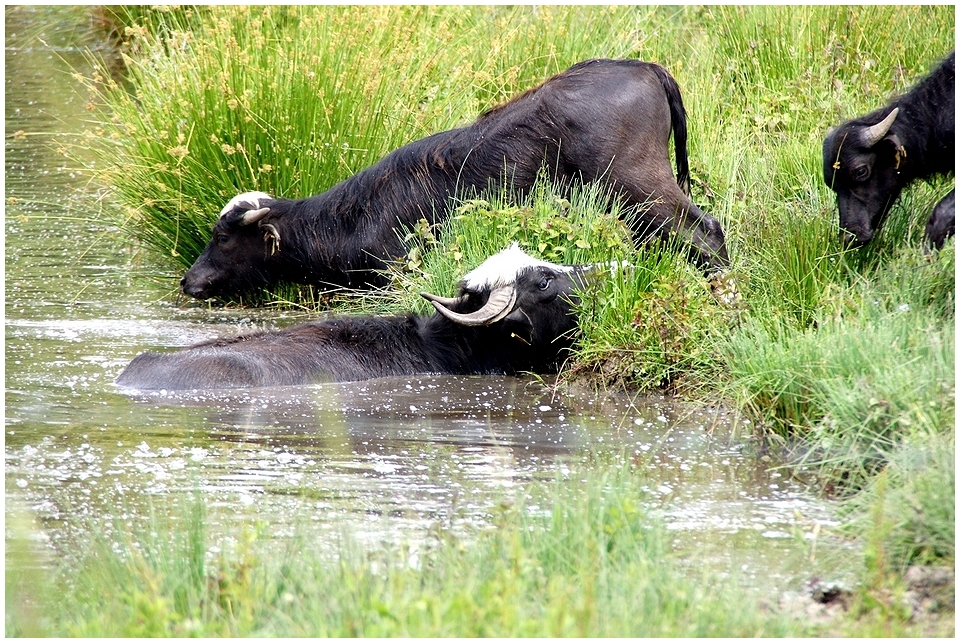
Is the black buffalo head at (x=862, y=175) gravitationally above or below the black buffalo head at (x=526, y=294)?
above

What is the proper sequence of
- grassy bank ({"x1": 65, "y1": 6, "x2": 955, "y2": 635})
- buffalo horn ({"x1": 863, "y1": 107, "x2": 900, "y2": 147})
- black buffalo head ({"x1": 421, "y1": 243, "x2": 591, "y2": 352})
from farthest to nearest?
black buffalo head ({"x1": 421, "y1": 243, "x2": 591, "y2": 352}) → buffalo horn ({"x1": 863, "y1": 107, "x2": 900, "y2": 147}) → grassy bank ({"x1": 65, "y1": 6, "x2": 955, "y2": 635})

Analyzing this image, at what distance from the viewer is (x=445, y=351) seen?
7.39 meters

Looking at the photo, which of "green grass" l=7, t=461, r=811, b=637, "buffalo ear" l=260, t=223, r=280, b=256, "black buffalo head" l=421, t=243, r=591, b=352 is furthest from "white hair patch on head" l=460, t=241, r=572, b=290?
"green grass" l=7, t=461, r=811, b=637

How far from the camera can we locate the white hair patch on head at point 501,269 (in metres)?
7.16

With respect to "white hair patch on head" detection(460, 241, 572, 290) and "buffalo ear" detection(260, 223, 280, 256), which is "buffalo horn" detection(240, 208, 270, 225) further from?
"white hair patch on head" detection(460, 241, 572, 290)

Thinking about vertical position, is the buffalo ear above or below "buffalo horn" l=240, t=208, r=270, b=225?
below

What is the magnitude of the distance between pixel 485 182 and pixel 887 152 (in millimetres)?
2691

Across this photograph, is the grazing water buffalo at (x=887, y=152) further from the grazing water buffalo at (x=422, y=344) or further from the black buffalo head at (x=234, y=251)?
the black buffalo head at (x=234, y=251)

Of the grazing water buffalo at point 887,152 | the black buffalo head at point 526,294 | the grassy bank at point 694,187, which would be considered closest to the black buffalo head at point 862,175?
the grazing water buffalo at point 887,152

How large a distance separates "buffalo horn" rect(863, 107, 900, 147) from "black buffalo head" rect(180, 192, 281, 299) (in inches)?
164

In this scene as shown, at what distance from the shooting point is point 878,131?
6.78 m

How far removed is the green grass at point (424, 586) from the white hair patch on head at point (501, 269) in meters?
2.82

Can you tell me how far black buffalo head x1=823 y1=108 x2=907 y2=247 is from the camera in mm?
6844

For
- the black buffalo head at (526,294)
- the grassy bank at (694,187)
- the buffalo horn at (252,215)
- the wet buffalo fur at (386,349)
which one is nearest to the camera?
the grassy bank at (694,187)
